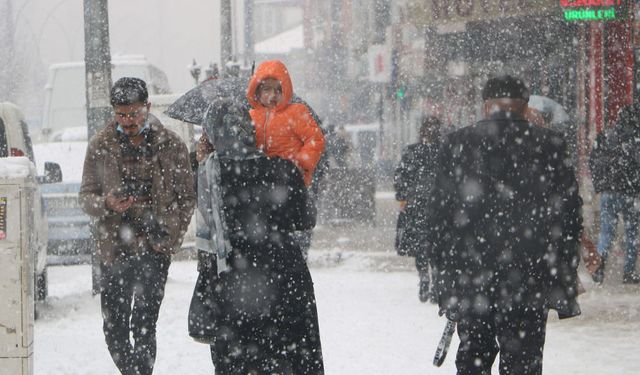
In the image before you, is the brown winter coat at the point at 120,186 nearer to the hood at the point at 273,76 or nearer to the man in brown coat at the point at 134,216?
the man in brown coat at the point at 134,216

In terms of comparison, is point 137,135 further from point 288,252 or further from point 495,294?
point 495,294

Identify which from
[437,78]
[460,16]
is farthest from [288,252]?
[437,78]

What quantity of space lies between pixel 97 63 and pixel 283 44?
6889cm

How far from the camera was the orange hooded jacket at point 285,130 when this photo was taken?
5551 mm

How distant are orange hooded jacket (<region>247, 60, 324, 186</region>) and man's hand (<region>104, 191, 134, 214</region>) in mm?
781

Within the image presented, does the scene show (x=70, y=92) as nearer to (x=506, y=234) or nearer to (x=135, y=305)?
(x=135, y=305)

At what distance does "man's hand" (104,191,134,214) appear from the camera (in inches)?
227

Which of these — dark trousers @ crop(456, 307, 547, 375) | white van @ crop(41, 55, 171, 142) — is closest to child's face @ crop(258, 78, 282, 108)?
dark trousers @ crop(456, 307, 547, 375)

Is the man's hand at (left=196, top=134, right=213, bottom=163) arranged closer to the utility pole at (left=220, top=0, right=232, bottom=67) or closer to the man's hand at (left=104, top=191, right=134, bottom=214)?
the man's hand at (left=104, top=191, right=134, bottom=214)

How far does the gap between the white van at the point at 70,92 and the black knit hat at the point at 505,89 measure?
541 inches

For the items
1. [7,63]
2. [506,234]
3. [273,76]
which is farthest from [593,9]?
[7,63]

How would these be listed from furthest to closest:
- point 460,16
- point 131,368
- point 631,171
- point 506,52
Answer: point 506,52
point 460,16
point 631,171
point 131,368

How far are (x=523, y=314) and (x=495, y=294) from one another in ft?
0.50

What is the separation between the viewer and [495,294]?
500cm
